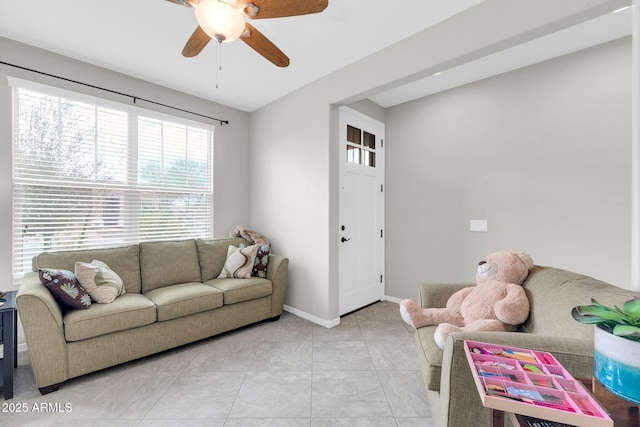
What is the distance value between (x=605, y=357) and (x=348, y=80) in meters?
2.62

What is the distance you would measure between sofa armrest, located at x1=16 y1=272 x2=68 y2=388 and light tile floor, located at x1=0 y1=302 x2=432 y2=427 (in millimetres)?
146

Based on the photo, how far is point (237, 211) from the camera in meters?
3.89

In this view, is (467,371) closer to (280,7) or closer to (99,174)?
(280,7)

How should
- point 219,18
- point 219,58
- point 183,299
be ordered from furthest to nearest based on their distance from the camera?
point 219,58 < point 183,299 < point 219,18

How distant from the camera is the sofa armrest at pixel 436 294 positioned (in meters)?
2.06

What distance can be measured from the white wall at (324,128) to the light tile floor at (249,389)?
75 centimetres

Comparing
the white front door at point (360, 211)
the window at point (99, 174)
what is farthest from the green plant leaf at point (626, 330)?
the window at point (99, 174)

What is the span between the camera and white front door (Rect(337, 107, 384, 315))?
10.8ft

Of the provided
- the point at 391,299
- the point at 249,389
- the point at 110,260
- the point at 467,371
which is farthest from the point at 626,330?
the point at 110,260

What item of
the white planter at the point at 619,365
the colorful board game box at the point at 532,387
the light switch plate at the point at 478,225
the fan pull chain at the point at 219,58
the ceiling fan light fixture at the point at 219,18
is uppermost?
the fan pull chain at the point at 219,58

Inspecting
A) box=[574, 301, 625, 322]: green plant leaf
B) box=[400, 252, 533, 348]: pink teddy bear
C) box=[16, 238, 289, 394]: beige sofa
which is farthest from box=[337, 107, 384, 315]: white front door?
box=[574, 301, 625, 322]: green plant leaf

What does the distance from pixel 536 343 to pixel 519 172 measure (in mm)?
2213

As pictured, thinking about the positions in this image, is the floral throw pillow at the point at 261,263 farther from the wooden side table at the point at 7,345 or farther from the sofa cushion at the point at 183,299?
the wooden side table at the point at 7,345

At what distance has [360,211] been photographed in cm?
351
